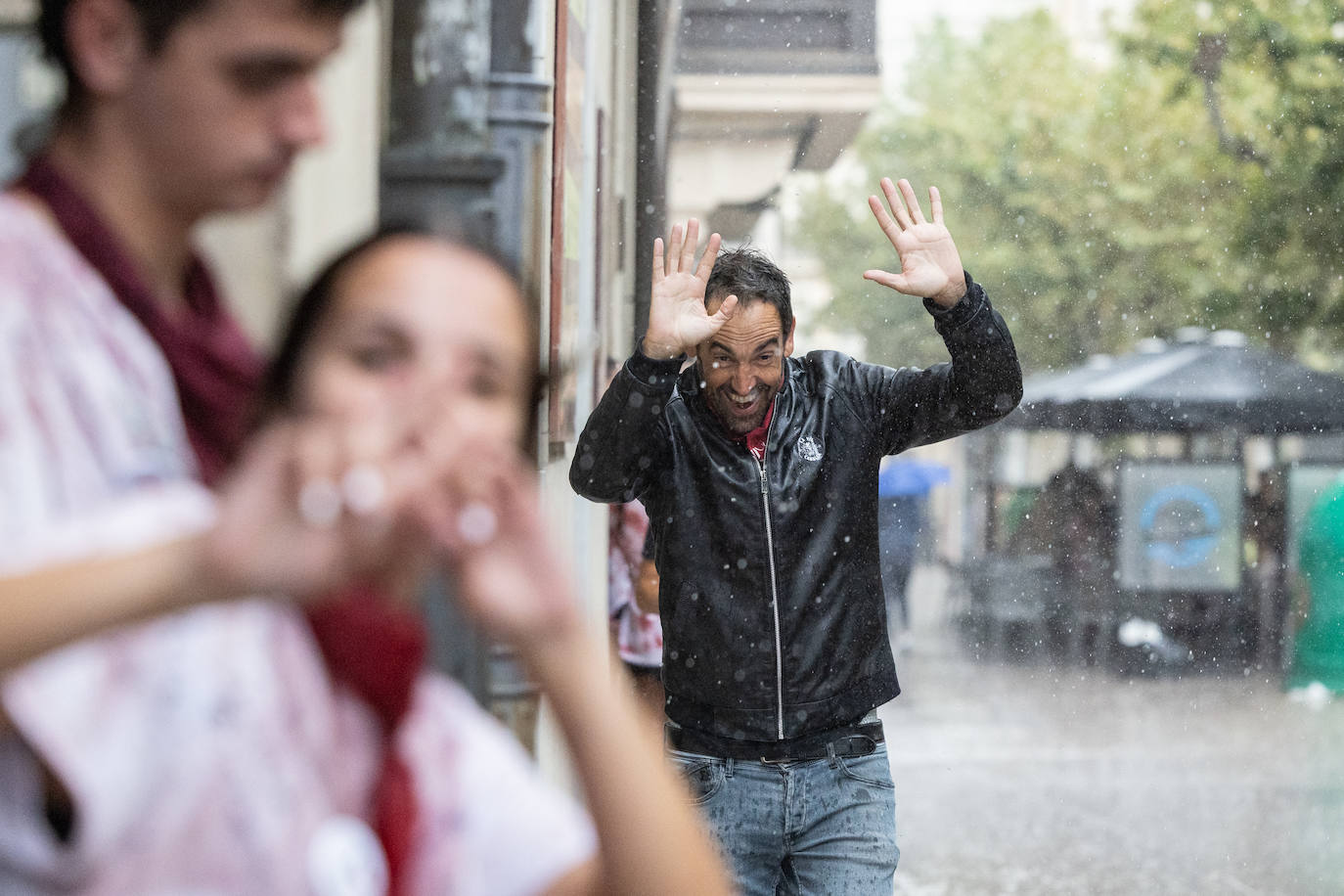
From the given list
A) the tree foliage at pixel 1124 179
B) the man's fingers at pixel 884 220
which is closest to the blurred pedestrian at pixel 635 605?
the man's fingers at pixel 884 220

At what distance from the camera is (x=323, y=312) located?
754mm

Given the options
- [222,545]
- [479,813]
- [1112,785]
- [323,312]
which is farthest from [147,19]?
[1112,785]

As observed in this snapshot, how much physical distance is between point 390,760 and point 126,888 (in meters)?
0.14

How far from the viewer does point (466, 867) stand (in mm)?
814

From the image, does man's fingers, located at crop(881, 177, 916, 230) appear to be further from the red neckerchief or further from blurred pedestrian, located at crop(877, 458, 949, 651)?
blurred pedestrian, located at crop(877, 458, 949, 651)

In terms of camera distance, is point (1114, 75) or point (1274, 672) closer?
point (1274, 672)

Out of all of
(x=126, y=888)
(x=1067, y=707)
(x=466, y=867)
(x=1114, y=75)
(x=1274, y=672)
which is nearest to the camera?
(x=126, y=888)

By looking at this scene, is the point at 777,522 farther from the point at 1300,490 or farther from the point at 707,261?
the point at 1300,490

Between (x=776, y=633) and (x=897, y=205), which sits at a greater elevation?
(x=897, y=205)

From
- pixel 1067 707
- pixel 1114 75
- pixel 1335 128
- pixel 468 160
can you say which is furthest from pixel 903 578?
pixel 468 160

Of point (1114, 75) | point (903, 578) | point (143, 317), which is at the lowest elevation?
point (903, 578)

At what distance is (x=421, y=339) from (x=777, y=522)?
1858 mm

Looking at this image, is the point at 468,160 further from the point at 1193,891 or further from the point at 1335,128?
the point at 1335,128

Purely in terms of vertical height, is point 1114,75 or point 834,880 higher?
point 1114,75
